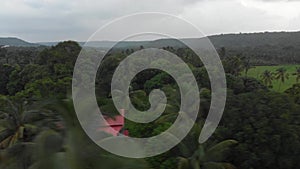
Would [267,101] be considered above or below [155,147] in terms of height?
above

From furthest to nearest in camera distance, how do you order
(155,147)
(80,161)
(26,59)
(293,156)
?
(26,59) < (293,156) < (155,147) < (80,161)

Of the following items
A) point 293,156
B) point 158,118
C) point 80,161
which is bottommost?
point 293,156

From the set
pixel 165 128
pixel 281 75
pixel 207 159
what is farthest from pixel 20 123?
pixel 281 75

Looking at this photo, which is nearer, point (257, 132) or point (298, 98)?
point (257, 132)

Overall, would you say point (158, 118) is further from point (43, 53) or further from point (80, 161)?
point (43, 53)

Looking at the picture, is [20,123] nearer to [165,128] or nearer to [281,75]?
[165,128]

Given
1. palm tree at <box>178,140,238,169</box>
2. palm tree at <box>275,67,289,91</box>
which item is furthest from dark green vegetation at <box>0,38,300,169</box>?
palm tree at <box>275,67,289,91</box>

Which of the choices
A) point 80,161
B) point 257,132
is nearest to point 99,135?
point 80,161

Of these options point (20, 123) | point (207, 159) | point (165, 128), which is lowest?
point (207, 159)

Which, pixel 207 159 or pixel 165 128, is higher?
pixel 165 128
